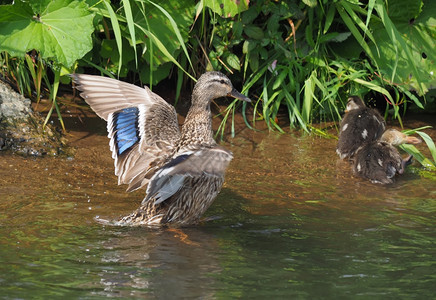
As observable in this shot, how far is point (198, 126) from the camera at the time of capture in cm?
493

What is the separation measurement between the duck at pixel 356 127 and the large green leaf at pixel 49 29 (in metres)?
2.30

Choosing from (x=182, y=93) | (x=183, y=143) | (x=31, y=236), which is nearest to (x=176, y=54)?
(x=182, y=93)

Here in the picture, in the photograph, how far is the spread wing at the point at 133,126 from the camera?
15.8ft

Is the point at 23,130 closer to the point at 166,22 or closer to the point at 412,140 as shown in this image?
the point at 166,22

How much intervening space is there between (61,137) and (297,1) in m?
2.41

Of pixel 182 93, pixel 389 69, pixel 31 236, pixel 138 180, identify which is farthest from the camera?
pixel 182 93

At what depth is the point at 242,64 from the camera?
6.66 m

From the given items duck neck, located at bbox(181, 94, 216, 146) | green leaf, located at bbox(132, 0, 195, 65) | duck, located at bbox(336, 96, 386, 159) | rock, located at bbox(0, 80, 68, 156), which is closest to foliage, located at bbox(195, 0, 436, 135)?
duck, located at bbox(336, 96, 386, 159)

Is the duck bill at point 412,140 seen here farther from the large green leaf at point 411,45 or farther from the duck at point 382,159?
the large green leaf at point 411,45

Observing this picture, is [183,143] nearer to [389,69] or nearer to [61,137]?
[61,137]

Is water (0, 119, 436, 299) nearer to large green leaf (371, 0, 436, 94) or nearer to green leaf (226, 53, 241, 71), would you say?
green leaf (226, 53, 241, 71)

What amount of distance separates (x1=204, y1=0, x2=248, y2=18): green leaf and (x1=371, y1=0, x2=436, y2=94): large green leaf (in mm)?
1292

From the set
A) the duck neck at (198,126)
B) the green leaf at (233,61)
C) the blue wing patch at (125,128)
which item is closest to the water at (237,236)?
the blue wing patch at (125,128)

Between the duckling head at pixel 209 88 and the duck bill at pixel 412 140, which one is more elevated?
the duckling head at pixel 209 88
